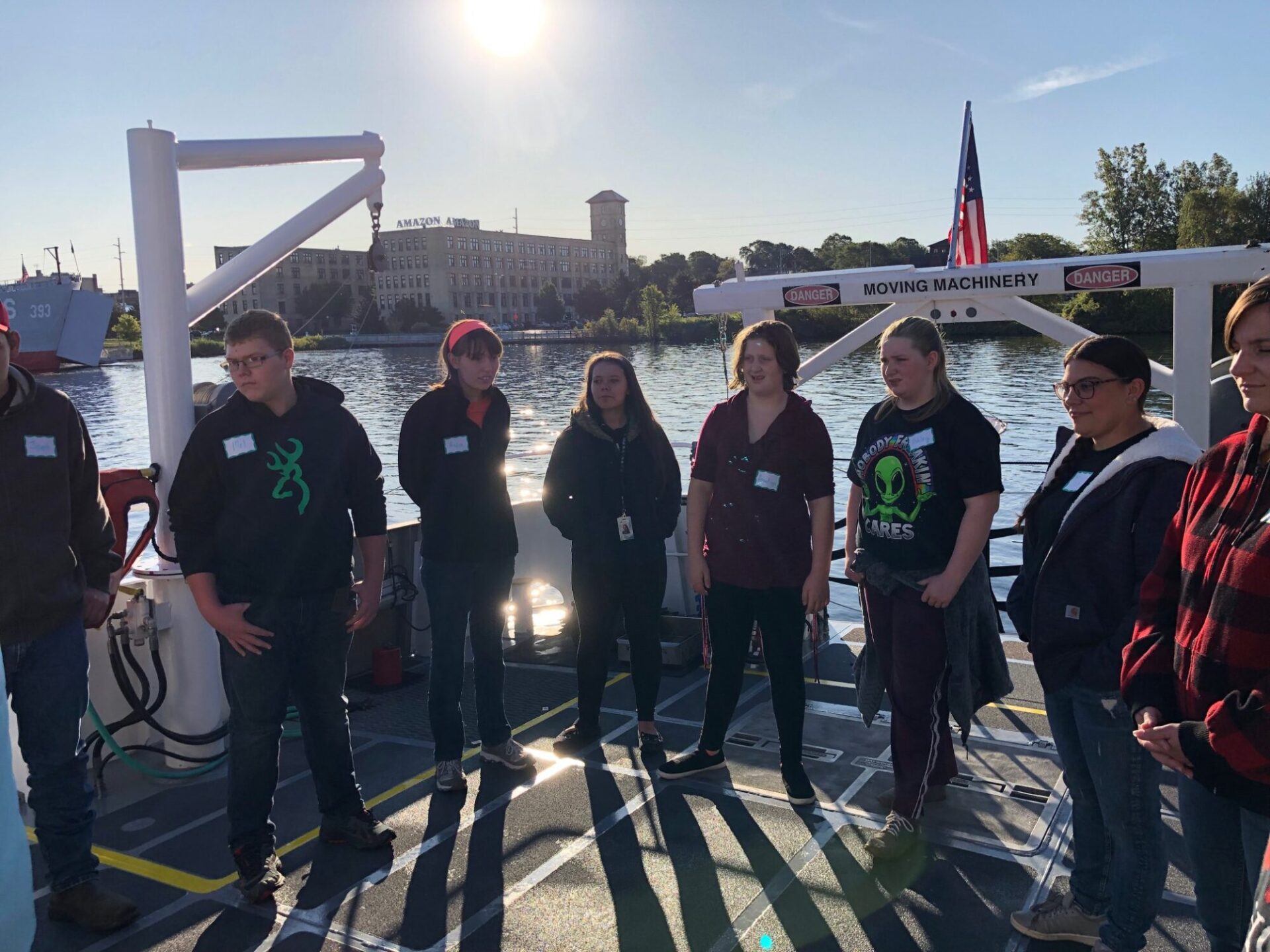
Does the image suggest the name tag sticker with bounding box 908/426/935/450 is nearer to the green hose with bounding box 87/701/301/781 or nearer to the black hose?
the green hose with bounding box 87/701/301/781

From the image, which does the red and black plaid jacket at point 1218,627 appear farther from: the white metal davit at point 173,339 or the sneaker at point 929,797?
the white metal davit at point 173,339

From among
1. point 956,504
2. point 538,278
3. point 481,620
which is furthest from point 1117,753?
point 538,278

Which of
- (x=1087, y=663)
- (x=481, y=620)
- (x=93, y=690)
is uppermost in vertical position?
(x=1087, y=663)

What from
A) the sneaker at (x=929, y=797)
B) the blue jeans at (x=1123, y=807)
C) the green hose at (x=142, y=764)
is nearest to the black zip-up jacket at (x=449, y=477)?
the green hose at (x=142, y=764)

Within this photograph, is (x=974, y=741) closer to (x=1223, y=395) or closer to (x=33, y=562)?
(x=1223, y=395)

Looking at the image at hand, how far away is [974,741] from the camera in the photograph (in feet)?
14.3

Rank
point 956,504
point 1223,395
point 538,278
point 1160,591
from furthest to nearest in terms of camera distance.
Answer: point 538,278 → point 1223,395 → point 956,504 → point 1160,591

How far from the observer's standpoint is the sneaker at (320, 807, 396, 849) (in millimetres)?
3484

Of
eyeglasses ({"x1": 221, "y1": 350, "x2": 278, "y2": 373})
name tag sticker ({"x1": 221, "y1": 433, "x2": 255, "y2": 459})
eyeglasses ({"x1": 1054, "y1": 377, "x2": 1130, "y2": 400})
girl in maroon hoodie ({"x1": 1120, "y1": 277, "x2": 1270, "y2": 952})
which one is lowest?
girl in maroon hoodie ({"x1": 1120, "y1": 277, "x2": 1270, "y2": 952})

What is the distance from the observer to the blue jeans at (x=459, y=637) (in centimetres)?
402

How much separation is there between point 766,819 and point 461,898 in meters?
1.16

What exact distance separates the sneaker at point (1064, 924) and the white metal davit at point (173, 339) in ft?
11.1

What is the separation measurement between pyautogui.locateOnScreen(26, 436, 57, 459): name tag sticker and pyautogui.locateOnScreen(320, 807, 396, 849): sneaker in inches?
62.5

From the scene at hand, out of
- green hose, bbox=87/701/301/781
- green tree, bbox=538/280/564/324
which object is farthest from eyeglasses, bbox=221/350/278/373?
green tree, bbox=538/280/564/324
